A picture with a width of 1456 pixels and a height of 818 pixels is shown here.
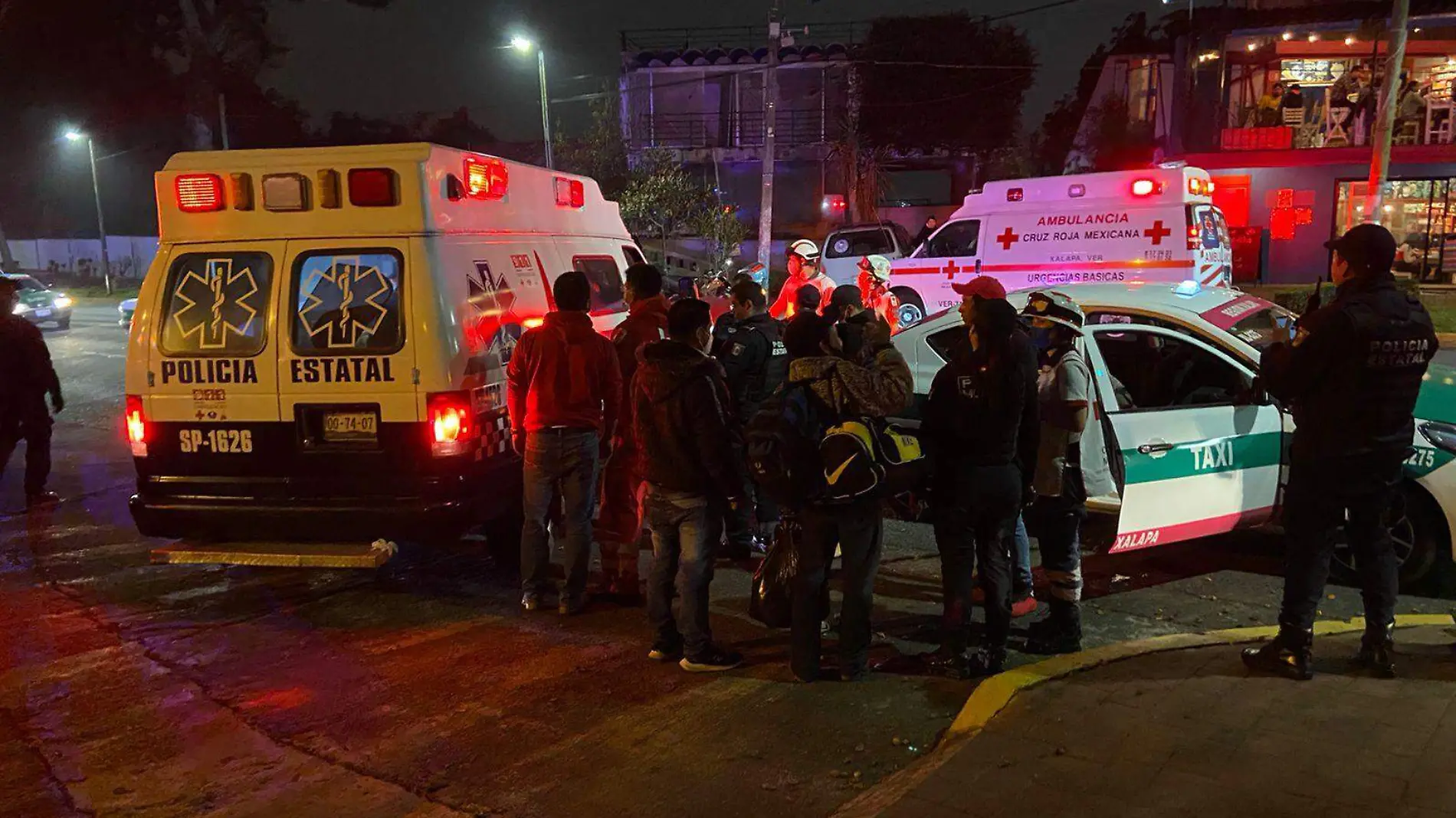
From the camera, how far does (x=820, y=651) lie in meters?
4.55

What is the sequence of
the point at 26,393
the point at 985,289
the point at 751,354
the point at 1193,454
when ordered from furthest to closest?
the point at 26,393 → the point at 751,354 → the point at 1193,454 → the point at 985,289

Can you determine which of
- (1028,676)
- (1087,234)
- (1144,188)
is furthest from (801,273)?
(1144,188)

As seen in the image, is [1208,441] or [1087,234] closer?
[1208,441]

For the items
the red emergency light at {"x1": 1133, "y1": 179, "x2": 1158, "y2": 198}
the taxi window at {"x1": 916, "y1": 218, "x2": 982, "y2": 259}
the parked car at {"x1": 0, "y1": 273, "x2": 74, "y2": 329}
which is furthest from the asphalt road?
the parked car at {"x1": 0, "y1": 273, "x2": 74, "y2": 329}

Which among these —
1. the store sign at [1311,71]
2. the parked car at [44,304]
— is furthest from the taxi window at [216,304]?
the store sign at [1311,71]

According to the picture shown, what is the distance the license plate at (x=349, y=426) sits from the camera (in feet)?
17.1

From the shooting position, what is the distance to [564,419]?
5.20 m

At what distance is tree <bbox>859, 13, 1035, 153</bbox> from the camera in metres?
32.0

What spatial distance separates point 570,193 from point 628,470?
264 centimetres

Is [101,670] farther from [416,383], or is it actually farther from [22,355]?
[22,355]

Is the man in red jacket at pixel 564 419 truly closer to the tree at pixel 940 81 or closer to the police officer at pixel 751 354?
the police officer at pixel 751 354

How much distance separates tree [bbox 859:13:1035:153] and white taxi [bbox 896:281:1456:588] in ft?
91.0

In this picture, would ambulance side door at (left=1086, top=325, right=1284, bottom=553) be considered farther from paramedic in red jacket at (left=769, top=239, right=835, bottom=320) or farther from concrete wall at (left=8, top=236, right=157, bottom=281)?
concrete wall at (left=8, top=236, right=157, bottom=281)

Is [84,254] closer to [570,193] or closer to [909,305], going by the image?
[909,305]
